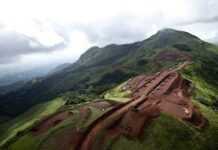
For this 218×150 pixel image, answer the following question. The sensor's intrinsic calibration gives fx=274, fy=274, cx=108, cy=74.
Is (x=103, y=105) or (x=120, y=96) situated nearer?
(x=103, y=105)

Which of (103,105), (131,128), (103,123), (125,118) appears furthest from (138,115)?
(103,105)

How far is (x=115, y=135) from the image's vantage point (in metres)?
69.5

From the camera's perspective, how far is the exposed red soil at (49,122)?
278 feet

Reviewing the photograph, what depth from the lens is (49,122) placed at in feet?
293

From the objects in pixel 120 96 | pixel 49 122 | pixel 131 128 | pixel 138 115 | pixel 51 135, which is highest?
pixel 51 135

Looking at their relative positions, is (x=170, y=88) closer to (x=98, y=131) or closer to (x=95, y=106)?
(x=95, y=106)

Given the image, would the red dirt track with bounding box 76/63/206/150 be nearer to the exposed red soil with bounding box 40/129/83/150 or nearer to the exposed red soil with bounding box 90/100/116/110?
the exposed red soil with bounding box 40/129/83/150

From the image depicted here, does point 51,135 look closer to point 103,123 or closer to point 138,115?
point 103,123

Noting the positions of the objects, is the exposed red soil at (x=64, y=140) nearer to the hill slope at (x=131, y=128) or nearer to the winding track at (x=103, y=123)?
the hill slope at (x=131, y=128)

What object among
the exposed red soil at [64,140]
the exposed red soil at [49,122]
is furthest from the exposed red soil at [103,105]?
the exposed red soil at [64,140]

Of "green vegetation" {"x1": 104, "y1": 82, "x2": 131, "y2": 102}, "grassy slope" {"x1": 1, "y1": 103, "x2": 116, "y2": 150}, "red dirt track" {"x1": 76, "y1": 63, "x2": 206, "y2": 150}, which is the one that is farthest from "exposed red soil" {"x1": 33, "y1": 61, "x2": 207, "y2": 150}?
"green vegetation" {"x1": 104, "y1": 82, "x2": 131, "y2": 102}

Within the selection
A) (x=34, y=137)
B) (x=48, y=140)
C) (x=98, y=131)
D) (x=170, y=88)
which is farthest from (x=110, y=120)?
(x=170, y=88)

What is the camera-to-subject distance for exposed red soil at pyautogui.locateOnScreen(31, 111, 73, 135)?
278ft

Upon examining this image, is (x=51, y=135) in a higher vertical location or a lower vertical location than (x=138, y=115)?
higher
